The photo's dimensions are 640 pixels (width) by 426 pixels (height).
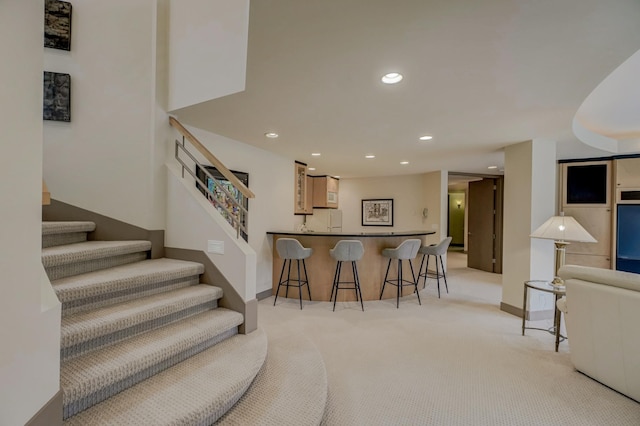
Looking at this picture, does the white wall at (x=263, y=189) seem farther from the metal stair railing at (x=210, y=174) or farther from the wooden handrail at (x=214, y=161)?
the wooden handrail at (x=214, y=161)

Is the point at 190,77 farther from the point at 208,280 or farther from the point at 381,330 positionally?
the point at 381,330

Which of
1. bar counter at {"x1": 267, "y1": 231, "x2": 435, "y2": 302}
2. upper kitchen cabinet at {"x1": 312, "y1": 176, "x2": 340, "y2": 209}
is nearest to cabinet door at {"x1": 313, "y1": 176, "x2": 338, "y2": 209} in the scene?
upper kitchen cabinet at {"x1": 312, "y1": 176, "x2": 340, "y2": 209}

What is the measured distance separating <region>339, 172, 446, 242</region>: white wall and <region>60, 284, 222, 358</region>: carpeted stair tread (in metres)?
5.36

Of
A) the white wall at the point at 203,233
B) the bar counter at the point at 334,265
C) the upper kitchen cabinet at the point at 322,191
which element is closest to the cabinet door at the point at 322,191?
the upper kitchen cabinet at the point at 322,191

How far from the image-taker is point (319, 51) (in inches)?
70.7

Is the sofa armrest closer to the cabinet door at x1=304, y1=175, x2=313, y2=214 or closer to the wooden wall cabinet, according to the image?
the wooden wall cabinet

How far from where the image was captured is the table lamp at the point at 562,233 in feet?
9.92

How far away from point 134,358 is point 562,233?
3961 millimetres

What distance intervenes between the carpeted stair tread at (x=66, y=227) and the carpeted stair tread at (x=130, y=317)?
3.07 feet

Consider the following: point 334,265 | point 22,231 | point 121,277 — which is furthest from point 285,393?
point 334,265

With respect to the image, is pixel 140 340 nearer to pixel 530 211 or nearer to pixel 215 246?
pixel 215 246

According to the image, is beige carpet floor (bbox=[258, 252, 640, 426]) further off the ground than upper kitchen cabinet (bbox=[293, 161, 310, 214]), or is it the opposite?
upper kitchen cabinet (bbox=[293, 161, 310, 214])

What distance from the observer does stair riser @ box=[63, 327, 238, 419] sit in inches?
52.9

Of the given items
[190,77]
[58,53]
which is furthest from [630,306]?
[58,53]
